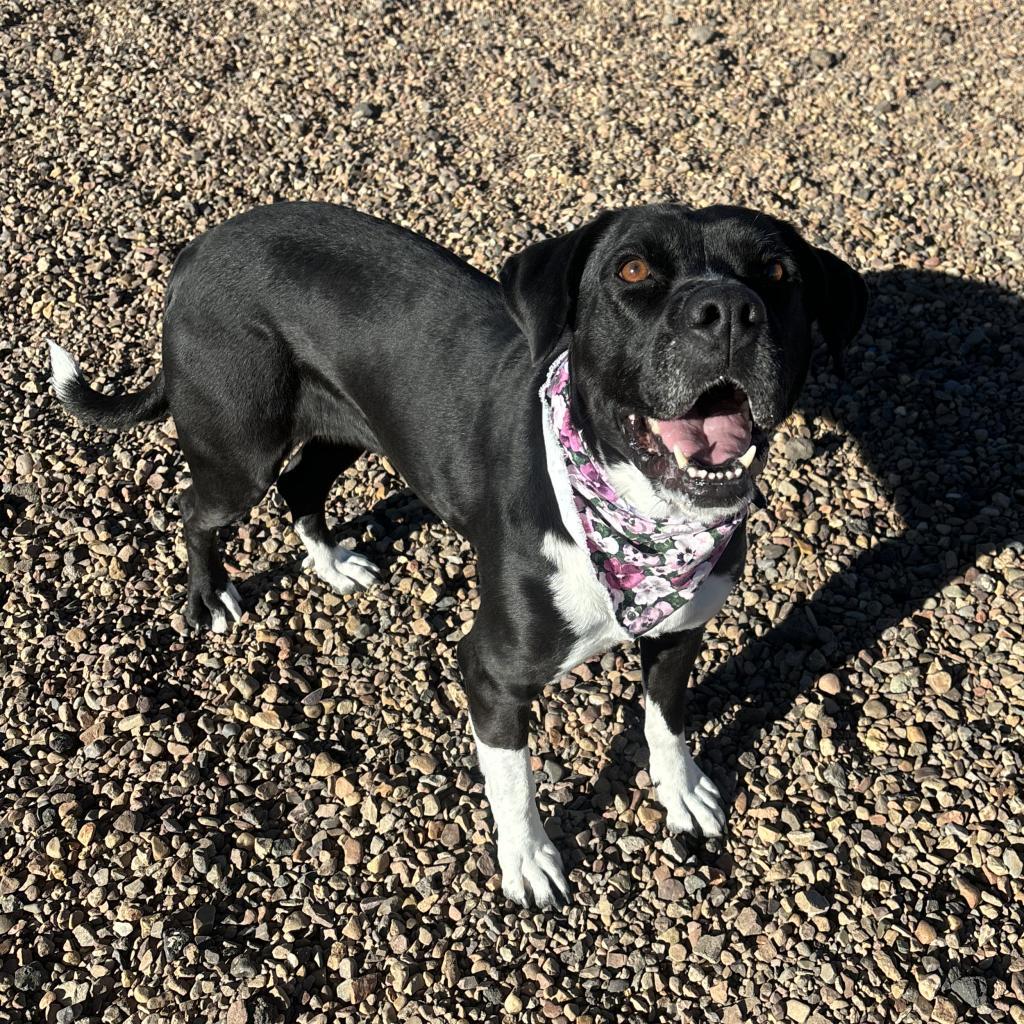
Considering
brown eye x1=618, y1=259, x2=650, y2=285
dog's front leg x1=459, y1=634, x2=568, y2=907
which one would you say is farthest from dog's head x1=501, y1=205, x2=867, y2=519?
dog's front leg x1=459, y1=634, x2=568, y2=907

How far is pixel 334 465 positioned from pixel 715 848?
2.19 metres

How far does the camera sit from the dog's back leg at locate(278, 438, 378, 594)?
4.62 m

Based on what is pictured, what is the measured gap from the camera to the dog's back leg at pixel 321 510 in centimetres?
462

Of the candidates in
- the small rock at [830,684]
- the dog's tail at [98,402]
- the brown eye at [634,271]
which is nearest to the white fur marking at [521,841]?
the small rock at [830,684]

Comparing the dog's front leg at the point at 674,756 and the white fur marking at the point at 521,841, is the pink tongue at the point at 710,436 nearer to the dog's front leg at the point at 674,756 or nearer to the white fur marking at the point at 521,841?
the dog's front leg at the point at 674,756

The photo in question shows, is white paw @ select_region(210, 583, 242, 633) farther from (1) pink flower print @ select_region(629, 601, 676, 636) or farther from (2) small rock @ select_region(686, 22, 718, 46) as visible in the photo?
(2) small rock @ select_region(686, 22, 718, 46)

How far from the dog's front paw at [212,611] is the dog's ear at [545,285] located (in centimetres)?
216

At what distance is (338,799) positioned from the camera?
4.16m

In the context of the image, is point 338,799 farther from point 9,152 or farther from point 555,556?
point 9,152

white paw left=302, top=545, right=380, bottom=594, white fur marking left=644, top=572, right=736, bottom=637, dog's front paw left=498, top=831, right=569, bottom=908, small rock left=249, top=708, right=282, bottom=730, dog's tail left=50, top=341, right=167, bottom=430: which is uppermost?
white fur marking left=644, top=572, right=736, bottom=637

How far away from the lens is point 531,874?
3820mm

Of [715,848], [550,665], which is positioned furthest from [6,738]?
[715,848]

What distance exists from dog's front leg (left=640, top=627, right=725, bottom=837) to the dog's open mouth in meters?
0.93

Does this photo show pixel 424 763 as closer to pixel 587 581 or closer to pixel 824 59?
pixel 587 581
